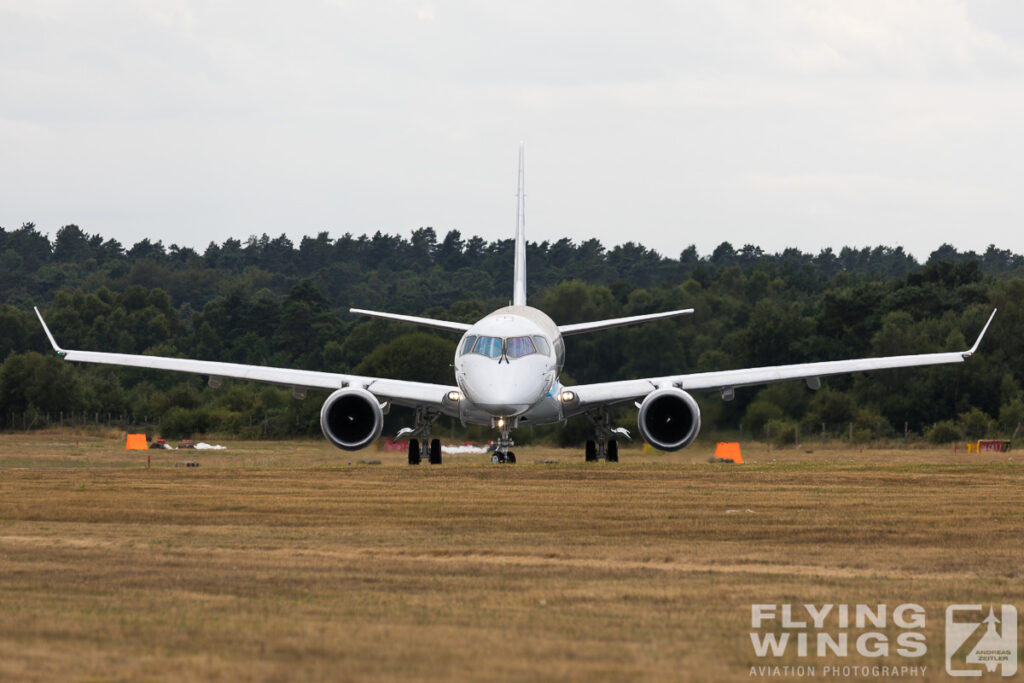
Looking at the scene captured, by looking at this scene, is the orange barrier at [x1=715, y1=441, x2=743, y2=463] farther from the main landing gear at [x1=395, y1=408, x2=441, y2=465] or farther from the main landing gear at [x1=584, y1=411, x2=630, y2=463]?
the main landing gear at [x1=395, y1=408, x2=441, y2=465]

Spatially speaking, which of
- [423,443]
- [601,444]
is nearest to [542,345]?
[423,443]

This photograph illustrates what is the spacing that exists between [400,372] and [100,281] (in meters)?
103

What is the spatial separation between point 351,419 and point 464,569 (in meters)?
19.8

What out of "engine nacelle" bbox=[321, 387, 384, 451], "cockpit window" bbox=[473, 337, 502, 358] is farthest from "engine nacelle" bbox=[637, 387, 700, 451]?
"engine nacelle" bbox=[321, 387, 384, 451]

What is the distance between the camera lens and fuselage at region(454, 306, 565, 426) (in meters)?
32.1

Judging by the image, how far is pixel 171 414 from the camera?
200 feet

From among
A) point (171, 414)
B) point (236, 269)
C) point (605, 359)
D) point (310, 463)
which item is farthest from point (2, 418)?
point (236, 269)

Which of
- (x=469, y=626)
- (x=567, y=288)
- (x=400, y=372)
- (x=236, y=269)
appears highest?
(x=236, y=269)

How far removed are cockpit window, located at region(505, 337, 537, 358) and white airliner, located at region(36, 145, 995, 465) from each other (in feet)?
0.07

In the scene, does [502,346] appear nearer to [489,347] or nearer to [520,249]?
[489,347]

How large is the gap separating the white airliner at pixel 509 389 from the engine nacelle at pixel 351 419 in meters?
0.02

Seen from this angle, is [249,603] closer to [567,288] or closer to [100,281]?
[567,288]

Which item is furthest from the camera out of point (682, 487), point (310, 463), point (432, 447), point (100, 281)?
point (100, 281)

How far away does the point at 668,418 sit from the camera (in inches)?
1320
